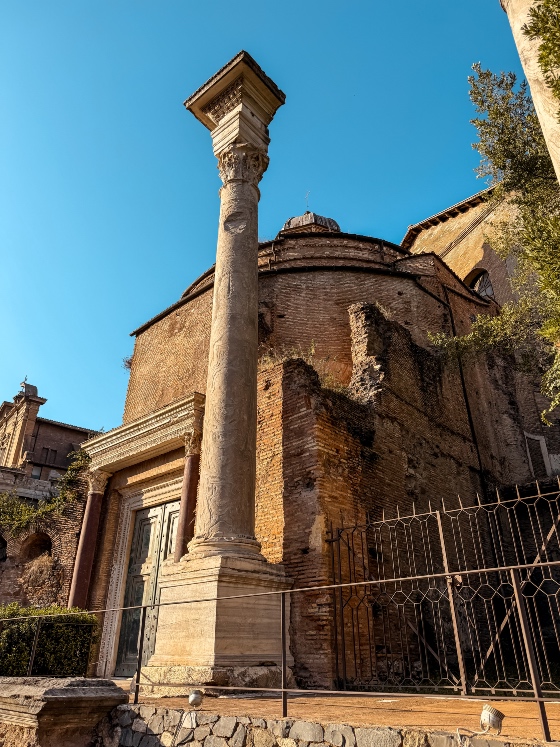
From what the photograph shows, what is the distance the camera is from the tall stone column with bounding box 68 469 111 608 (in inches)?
415

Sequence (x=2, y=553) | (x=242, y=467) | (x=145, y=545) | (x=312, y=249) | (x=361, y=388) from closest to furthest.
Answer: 1. (x=242, y=467)
2. (x=361, y=388)
3. (x=145, y=545)
4. (x=2, y=553)
5. (x=312, y=249)

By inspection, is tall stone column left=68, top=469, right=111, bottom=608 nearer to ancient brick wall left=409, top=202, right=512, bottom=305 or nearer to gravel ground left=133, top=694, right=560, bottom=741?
gravel ground left=133, top=694, right=560, bottom=741

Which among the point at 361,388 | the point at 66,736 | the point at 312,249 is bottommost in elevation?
the point at 66,736

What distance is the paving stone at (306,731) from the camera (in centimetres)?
327

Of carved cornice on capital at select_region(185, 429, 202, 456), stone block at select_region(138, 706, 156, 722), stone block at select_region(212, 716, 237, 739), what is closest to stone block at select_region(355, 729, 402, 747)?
A: stone block at select_region(212, 716, 237, 739)

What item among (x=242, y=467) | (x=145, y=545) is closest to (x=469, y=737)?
(x=242, y=467)

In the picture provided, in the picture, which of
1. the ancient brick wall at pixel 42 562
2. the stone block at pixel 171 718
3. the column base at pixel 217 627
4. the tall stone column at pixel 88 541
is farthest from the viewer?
the ancient brick wall at pixel 42 562

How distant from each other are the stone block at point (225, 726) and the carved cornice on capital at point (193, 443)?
19.8 ft

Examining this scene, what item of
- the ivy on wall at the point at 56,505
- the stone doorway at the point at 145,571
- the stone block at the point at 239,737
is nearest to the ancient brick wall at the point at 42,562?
the ivy on wall at the point at 56,505

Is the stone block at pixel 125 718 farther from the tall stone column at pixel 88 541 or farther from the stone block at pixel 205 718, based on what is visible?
the tall stone column at pixel 88 541

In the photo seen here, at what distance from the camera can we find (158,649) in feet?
19.9

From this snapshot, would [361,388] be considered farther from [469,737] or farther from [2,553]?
[2,553]

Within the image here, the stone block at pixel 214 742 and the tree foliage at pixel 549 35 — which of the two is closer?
the stone block at pixel 214 742

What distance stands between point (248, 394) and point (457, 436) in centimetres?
625
